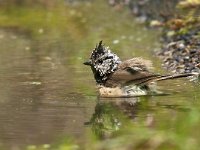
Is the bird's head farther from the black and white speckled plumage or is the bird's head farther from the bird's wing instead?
the bird's wing

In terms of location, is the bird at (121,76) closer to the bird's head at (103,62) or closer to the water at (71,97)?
the bird's head at (103,62)

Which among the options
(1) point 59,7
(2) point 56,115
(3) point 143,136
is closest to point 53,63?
(2) point 56,115

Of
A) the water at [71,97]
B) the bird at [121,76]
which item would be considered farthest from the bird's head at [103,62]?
the water at [71,97]

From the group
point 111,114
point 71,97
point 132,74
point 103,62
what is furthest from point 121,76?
point 111,114

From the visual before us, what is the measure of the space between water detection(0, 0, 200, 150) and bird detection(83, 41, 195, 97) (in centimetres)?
13

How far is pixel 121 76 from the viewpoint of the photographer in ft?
31.4

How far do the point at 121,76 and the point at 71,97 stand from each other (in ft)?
2.57

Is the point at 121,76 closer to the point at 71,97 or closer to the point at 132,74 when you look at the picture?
the point at 132,74

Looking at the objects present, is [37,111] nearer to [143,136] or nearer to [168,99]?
[168,99]

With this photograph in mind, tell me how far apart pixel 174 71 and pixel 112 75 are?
213cm

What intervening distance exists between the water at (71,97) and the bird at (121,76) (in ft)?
0.42

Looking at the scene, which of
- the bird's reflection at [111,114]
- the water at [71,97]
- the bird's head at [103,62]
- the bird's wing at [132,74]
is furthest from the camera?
the bird's head at [103,62]

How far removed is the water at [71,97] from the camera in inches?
297

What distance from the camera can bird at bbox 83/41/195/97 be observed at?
31.0 ft
